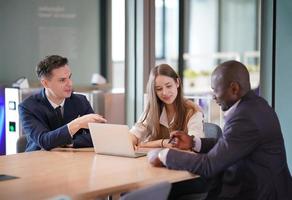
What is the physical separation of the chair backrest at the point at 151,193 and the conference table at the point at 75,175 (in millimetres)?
237

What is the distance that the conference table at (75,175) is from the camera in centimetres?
205

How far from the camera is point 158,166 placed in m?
2.50

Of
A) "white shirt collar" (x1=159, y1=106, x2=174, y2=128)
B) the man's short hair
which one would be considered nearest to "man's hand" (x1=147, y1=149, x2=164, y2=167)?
"white shirt collar" (x1=159, y1=106, x2=174, y2=128)

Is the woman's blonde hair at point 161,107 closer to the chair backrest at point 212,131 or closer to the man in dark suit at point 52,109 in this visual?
the chair backrest at point 212,131

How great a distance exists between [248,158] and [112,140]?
76cm

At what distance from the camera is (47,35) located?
19.6ft

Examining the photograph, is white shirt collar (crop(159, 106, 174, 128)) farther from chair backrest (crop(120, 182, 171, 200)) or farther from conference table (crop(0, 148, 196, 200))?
chair backrest (crop(120, 182, 171, 200))

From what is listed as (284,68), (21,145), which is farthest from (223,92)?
(284,68)

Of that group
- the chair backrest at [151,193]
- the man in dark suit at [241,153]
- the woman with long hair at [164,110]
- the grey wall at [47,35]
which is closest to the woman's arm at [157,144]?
the woman with long hair at [164,110]

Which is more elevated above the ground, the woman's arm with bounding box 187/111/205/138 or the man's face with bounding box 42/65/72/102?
the man's face with bounding box 42/65/72/102

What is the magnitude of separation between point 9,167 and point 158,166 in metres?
0.70

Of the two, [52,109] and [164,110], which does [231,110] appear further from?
[52,109]

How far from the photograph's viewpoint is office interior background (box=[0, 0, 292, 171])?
386 centimetres

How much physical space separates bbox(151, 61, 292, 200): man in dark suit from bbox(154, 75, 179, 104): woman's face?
25.9 inches
